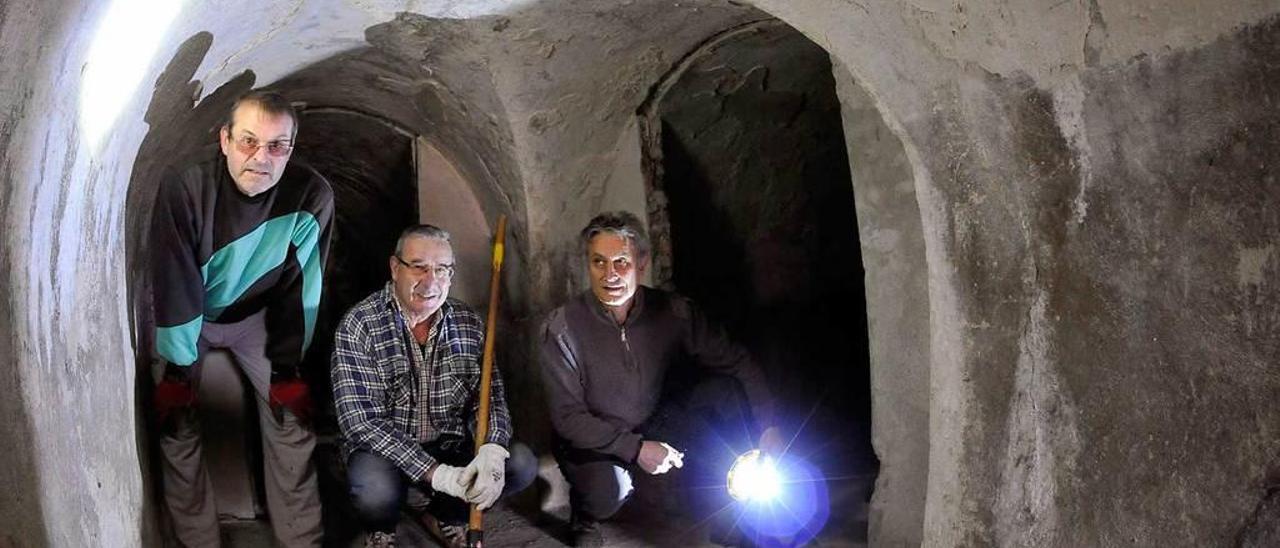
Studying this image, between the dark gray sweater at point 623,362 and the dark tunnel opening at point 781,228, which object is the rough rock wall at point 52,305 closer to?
the dark gray sweater at point 623,362

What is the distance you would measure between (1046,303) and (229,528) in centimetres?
338

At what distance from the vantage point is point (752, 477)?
148 inches

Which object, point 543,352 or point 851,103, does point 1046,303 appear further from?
point 543,352

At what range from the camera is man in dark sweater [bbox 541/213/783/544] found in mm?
3781

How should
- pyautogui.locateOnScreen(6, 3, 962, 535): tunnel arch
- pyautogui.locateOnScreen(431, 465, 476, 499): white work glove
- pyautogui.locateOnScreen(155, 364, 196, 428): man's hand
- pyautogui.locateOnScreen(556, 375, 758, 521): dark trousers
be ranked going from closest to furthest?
pyautogui.locateOnScreen(6, 3, 962, 535): tunnel arch, pyautogui.locateOnScreen(431, 465, 476, 499): white work glove, pyautogui.locateOnScreen(155, 364, 196, 428): man's hand, pyautogui.locateOnScreen(556, 375, 758, 521): dark trousers

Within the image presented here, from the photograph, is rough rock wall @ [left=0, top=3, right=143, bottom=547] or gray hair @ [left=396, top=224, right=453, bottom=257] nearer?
rough rock wall @ [left=0, top=3, right=143, bottom=547]

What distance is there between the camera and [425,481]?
366cm

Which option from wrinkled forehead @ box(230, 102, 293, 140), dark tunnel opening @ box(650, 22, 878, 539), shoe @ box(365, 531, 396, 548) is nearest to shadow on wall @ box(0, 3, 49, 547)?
wrinkled forehead @ box(230, 102, 293, 140)

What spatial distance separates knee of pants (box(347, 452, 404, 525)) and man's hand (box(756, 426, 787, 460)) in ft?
3.88

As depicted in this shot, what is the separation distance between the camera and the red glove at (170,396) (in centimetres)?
367

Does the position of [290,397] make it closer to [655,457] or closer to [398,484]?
[398,484]

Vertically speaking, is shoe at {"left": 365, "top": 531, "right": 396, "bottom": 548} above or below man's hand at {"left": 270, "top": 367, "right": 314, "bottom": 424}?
below

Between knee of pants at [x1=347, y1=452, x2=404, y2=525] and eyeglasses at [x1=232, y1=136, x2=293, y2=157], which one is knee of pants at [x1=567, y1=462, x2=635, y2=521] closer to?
knee of pants at [x1=347, y1=452, x2=404, y2=525]

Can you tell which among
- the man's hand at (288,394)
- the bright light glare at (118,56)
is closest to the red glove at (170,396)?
the man's hand at (288,394)
